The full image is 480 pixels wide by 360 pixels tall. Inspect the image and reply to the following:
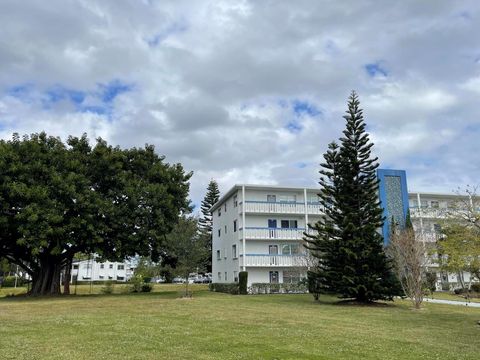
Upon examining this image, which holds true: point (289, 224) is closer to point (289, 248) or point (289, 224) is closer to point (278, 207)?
point (289, 248)

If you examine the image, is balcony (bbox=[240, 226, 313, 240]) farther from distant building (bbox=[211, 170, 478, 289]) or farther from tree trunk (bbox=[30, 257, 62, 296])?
tree trunk (bbox=[30, 257, 62, 296])

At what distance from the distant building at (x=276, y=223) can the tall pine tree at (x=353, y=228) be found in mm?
12152

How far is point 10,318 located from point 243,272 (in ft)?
72.1

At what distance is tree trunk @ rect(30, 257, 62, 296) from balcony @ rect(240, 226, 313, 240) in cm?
1609

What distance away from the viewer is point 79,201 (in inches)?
1067

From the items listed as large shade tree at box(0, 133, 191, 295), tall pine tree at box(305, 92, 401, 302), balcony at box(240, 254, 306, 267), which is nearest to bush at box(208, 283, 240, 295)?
balcony at box(240, 254, 306, 267)

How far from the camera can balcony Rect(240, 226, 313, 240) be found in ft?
131

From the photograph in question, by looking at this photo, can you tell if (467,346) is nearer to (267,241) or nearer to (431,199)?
(267,241)

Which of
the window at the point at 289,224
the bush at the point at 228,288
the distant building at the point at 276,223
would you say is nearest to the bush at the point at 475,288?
the distant building at the point at 276,223

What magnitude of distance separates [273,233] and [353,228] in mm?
16996

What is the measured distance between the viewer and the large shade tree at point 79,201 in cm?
2586

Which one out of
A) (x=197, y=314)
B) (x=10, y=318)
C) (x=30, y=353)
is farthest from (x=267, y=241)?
(x=30, y=353)

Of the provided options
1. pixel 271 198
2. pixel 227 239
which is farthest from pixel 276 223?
pixel 227 239

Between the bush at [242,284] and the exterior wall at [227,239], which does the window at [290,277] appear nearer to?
the exterior wall at [227,239]
